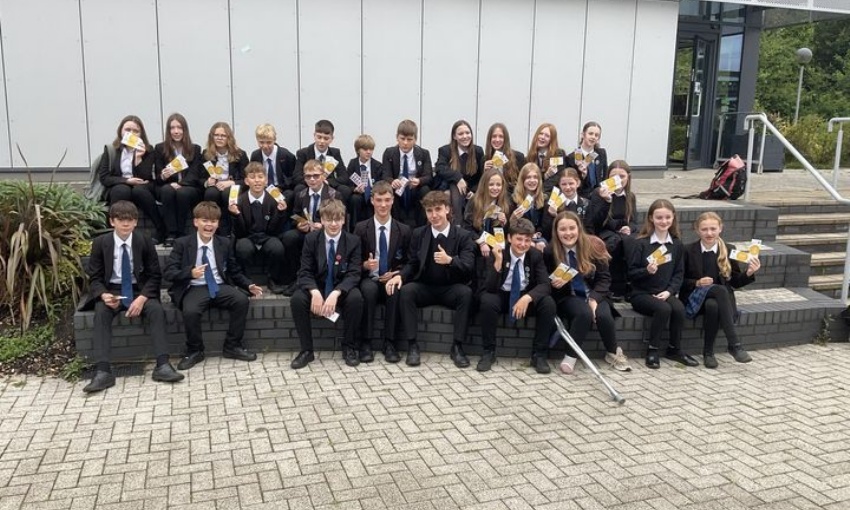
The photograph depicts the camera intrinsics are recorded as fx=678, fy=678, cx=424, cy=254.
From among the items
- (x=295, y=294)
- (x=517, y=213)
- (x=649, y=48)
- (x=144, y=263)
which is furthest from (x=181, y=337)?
(x=649, y=48)

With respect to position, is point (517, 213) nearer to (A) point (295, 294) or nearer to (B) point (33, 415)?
(A) point (295, 294)

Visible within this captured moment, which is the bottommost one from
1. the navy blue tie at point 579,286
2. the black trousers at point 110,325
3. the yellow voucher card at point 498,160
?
the black trousers at point 110,325

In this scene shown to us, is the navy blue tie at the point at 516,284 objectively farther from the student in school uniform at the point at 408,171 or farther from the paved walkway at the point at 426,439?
the student in school uniform at the point at 408,171

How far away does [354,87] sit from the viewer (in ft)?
31.7

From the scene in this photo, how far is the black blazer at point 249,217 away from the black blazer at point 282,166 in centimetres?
51

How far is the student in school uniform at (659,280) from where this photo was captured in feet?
18.9

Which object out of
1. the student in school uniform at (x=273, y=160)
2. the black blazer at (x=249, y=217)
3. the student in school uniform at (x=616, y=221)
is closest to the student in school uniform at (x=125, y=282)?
the black blazer at (x=249, y=217)

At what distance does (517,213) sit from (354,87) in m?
4.35

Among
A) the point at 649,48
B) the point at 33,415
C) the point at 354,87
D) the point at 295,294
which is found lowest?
the point at 33,415

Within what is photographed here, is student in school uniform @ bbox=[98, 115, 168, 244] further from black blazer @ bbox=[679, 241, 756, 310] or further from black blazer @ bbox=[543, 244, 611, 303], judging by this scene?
black blazer @ bbox=[679, 241, 756, 310]

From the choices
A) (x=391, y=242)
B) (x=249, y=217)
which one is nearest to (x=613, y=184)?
(x=391, y=242)

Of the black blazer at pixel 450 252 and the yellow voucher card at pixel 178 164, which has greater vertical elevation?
the yellow voucher card at pixel 178 164

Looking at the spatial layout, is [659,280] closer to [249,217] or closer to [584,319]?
[584,319]

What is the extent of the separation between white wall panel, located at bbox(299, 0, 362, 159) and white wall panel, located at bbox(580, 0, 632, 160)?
3.61m
